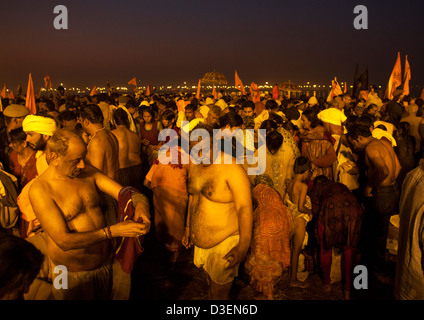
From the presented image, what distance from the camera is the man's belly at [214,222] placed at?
3.31 meters

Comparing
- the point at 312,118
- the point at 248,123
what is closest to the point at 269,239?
the point at 312,118

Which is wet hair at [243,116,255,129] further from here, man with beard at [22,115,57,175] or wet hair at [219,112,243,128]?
man with beard at [22,115,57,175]

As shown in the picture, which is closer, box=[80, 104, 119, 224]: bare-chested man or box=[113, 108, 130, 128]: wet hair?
box=[80, 104, 119, 224]: bare-chested man

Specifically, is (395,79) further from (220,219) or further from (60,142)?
(60,142)

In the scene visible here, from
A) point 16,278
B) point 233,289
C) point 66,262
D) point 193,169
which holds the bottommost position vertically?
point 233,289

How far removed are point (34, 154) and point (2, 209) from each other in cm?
78

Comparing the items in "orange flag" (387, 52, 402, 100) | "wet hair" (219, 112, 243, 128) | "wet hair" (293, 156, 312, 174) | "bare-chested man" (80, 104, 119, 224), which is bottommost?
"wet hair" (293, 156, 312, 174)

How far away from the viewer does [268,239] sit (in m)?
3.56

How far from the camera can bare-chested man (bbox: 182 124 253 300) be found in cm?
314

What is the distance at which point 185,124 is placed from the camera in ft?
23.1

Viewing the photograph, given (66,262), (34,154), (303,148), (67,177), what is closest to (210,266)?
(66,262)

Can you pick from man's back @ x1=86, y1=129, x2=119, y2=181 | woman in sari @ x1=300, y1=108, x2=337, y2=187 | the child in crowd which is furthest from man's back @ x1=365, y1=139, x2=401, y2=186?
man's back @ x1=86, y1=129, x2=119, y2=181
